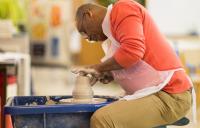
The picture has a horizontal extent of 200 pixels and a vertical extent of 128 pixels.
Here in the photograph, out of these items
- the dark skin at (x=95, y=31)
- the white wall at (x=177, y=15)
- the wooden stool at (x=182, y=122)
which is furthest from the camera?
the white wall at (x=177, y=15)

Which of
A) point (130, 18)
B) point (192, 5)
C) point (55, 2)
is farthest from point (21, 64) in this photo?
point (55, 2)

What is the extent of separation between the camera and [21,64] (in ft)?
11.6

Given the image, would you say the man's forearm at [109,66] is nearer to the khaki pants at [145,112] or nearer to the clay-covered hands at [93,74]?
the clay-covered hands at [93,74]

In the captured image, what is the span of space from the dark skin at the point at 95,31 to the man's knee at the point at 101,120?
0.20 meters

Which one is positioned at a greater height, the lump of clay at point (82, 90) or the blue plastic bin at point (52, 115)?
the lump of clay at point (82, 90)

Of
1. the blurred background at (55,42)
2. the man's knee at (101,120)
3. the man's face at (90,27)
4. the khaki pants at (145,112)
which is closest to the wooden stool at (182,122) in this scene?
the khaki pants at (145,112)

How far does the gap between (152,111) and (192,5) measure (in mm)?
5637

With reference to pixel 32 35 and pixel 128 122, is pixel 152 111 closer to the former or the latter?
pixel 128 122

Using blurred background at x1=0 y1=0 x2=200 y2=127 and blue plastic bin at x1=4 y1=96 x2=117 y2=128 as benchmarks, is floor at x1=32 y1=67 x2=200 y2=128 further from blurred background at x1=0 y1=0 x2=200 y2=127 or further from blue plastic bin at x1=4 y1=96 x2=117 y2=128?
blue plastic bin at x1=4 y1=96 x2=117 y2=128

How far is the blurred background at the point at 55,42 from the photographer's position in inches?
149

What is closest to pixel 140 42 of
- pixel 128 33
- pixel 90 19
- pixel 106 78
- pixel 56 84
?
pixel 128 33

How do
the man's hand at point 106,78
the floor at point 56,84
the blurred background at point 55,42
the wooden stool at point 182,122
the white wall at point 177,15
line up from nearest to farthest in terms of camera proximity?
the wooden stool at point 182,122 < the man's hand at point 106,78 < the blurred background at point 55,42 < the floor at point 56,84 < the white wall at point 177,15

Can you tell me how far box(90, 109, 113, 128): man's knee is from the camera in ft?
6.51

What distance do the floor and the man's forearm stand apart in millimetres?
3051
